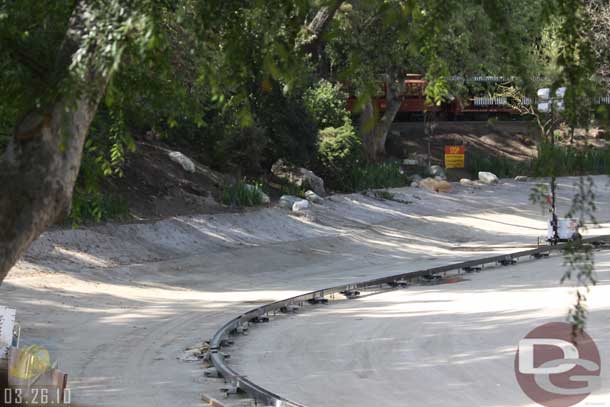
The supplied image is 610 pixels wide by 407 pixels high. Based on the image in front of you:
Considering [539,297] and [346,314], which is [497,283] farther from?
[346,314]

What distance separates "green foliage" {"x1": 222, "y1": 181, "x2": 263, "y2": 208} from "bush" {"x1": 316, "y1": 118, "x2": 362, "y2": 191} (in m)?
5.20

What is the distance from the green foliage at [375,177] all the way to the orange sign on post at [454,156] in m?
3.86

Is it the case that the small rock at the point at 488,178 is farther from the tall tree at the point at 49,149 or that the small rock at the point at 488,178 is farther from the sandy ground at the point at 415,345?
the tall tree at the point at 49,149

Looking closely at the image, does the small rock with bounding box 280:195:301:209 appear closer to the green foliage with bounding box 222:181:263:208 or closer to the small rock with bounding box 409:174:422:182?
the green foliage with bounding box 222:181:263:208

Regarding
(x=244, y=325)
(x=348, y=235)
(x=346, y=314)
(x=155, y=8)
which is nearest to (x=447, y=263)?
(x=348, y=235)

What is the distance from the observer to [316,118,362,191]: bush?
123 feet

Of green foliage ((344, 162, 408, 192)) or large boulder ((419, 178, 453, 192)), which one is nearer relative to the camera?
green foliage ((344, 162, 408, 192))

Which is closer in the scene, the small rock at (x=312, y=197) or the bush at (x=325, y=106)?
the small rock at (x=312, y=197)

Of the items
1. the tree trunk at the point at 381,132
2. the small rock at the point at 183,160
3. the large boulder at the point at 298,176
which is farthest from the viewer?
the tree trunk at the point at 381,132

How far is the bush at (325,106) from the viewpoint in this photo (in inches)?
1522

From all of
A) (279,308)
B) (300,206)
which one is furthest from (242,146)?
(279,308)

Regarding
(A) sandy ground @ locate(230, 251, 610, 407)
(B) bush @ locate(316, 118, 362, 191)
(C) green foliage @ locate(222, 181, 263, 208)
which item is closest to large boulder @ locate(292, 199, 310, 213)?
(C) green foliage @ locate(222, 181, 263, 208)

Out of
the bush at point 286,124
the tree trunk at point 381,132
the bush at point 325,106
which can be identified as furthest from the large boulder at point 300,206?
the tree trunk at point 381,132

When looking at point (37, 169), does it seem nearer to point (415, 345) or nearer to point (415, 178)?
point (415, 345)
